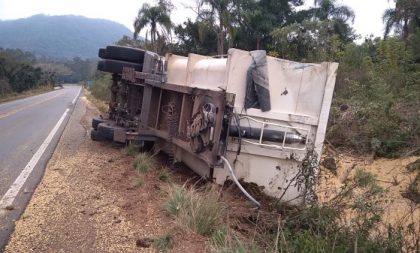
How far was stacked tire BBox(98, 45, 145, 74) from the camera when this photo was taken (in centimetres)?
942

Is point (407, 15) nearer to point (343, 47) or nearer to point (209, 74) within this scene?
point (343, 47)

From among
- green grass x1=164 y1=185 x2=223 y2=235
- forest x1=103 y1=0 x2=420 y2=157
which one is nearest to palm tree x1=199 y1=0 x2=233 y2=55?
forest x1=103 y1=0 x2=420 y2=157

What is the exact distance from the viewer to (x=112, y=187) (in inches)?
249

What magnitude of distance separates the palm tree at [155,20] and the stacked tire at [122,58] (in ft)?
80.4

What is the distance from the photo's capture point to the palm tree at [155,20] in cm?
3375

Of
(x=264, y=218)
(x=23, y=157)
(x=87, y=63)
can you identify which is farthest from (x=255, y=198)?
(x=87, y=63)

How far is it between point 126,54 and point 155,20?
84.4ft

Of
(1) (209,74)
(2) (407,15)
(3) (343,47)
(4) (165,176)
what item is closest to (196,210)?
(4) (165,176)

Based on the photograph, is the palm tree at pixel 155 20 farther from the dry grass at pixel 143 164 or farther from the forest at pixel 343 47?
the dry grass at pixel 143 164

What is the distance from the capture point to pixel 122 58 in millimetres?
9547

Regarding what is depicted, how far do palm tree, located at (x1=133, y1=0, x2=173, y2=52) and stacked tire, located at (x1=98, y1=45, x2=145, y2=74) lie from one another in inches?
964

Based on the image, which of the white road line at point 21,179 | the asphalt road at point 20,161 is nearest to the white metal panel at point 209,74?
the asphalt road at point 20,161

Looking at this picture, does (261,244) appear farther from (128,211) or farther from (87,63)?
(87,63)

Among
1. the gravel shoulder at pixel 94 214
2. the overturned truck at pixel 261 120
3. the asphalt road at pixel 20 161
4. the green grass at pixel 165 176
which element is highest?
the overturned truck at pixel 261 120
